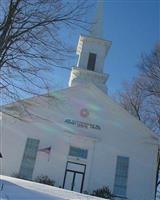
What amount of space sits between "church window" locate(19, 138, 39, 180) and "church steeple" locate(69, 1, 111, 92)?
972cm

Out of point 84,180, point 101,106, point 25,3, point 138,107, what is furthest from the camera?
point 138,107

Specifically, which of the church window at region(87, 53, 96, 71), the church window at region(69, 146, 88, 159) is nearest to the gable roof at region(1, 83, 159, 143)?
the church window at region(69, 146, 88, 159)

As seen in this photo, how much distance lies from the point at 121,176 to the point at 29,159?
6721 mm

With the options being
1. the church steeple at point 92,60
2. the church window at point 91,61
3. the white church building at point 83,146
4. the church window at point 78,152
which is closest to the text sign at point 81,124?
the white church building at point 83,146

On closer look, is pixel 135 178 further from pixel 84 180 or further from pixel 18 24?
pixel 18 24

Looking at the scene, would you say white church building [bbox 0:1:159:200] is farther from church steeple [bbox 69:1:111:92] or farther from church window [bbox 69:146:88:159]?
church steeple [bbox 69:1:111:92]

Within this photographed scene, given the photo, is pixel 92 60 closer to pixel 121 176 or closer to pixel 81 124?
pixel 81 124

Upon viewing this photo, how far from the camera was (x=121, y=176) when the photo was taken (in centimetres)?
2698

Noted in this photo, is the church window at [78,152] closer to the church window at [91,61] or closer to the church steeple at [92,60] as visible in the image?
the church steeple at [92,60]

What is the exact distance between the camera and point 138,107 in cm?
4075

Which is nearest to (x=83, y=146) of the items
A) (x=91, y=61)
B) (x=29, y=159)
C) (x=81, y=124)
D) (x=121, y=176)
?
(x=81, y=124)

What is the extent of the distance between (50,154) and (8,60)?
1444cm

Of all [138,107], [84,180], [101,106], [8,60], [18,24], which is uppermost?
[138,107]

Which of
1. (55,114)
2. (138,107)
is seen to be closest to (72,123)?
(55,114)
